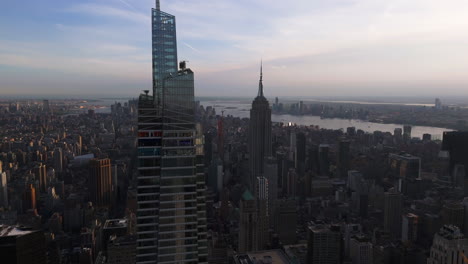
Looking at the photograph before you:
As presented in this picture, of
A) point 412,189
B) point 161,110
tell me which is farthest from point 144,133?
Answer: point 412,189

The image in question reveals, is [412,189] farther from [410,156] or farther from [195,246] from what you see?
[195,246]

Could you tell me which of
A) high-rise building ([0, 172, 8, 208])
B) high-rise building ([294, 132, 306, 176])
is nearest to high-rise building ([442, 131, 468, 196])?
high-rise building ([294, 132, 306, 176])

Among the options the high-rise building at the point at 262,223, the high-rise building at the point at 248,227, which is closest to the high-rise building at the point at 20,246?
the high-rise building at the point at 248,227

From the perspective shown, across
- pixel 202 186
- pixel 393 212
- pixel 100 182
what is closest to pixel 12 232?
pixel 202 186

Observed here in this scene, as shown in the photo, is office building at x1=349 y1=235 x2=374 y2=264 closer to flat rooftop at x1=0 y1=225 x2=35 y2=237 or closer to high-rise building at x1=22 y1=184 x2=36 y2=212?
flat rooftop at x1=0 y1=225 x2=35 y2=237

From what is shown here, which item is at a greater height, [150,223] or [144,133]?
[144,133]

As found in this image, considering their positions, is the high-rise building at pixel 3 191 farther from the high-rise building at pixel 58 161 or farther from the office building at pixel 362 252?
the office building at pixel 362 252

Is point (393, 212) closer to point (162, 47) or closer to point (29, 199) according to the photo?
point (162, 47)
